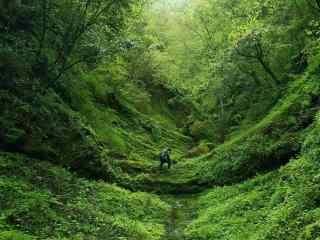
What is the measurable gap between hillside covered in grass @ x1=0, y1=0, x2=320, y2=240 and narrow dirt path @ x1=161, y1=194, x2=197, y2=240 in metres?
0.07

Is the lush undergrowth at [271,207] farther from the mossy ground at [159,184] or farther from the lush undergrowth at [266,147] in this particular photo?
the lush undergrowth at [266,147]

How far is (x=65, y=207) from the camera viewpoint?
13031 millimetres

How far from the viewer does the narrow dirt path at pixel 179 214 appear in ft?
48.1

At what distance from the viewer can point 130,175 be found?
22531 mm

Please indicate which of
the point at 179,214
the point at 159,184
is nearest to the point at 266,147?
the point at 179,214

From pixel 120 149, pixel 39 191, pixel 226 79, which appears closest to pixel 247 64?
pixel 226 79

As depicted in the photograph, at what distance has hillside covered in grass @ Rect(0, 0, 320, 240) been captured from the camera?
12492mm

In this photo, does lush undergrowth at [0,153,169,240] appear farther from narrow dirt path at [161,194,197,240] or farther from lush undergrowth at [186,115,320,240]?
lush undergrowth at [186,115,320,240]

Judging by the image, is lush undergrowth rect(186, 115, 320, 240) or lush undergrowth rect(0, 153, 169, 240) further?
lush undergrowth rect(0, 153, 169, 240)

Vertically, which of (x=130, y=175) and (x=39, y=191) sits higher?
(x=130, y=175)

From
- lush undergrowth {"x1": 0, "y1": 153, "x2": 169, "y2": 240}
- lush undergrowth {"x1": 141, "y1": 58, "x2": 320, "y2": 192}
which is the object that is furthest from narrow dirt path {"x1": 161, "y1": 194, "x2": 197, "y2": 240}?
lush undergrowth {"x1": 141, "y1": 58, "x2": 320, "y2": 192}

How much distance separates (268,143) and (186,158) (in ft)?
35.0

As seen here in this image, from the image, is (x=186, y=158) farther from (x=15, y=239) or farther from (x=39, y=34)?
(x=15, y=239)

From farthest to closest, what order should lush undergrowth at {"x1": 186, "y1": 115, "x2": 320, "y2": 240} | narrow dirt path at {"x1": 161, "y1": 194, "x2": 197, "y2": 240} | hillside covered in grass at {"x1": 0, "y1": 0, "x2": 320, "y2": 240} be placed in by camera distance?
narrow dirt path at {"x1": 161, "y1": 194, "x2": 197, "y2": 240}, hillside covered in grass at {"x1": 0, "y1": 0, "x2": 320, "y2": 240}, lush undergrowth at {"x1": 186, "y1": 115, "x2": 320, "y2": 240}
